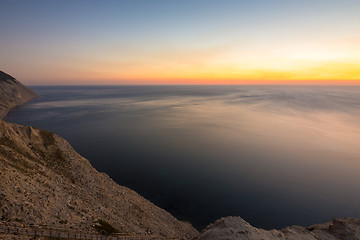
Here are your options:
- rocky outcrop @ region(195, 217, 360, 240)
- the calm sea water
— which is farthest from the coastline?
the calm sea water

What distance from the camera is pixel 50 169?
35.7m

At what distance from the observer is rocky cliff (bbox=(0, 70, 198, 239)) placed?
2381 centimetres

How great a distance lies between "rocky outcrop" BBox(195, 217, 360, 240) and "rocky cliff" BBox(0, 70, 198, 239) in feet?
43.0

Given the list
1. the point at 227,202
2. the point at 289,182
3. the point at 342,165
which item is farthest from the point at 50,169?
the point at 342,165

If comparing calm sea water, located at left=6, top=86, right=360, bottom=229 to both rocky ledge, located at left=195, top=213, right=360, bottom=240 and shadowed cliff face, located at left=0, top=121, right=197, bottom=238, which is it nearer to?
shadowed cliff face, located at left=0, top=121, right=197, bottom=238

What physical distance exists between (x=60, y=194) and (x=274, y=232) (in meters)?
36.2

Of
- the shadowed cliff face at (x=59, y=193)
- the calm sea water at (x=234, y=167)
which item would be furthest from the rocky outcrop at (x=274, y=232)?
the shadowed cliff face at (x=59, y=193)

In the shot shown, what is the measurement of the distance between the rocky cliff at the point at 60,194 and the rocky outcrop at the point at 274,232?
13.1 m

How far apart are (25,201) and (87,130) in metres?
91.8

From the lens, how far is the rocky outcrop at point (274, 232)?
77.2ft

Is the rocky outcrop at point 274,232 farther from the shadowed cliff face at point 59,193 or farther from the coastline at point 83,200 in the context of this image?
the shadowed cliff face at point 59,193

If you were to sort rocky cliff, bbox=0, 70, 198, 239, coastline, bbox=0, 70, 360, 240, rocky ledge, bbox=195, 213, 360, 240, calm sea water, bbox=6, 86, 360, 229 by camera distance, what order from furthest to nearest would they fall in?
calm sea water, bbox=6, 86, 360, 229, coastline, bbox=0, 70, 360, 240, rocky cliff, bbox=0, 70, 198, 239, rocky ledge, bbox=195, 213, 360, 240

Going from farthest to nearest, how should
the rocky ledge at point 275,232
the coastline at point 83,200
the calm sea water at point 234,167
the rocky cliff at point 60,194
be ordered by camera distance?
the calm sea water at point 234,167
the coastline at point 83,200
the rocky cliff at point 60,194
the rocky ledge at point 275,232

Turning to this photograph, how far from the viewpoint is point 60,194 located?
96.2 feet
